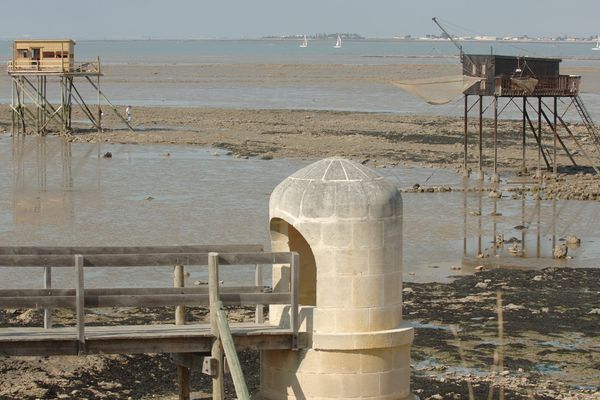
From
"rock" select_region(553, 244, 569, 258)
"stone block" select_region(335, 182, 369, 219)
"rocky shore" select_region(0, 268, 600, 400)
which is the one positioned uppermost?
"stone block" select_region(335, 182, 369, 219)

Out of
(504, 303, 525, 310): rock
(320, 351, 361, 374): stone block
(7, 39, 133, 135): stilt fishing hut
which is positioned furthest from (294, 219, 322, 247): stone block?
(7, 39, 133, 135): stilt fishing hut

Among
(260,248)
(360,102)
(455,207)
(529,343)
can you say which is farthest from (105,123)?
(260,248)

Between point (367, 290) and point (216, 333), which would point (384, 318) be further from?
point (216, 333)

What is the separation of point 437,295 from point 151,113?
45514mm

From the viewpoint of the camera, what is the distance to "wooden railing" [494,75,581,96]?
39.7 metres

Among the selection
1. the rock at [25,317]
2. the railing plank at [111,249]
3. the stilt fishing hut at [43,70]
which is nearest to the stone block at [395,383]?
the railing plank at [111,249]

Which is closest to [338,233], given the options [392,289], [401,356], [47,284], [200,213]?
[392,289]

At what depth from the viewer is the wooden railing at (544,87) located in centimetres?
3972

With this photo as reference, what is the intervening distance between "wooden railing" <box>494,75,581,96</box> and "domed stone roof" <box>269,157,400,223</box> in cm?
2712

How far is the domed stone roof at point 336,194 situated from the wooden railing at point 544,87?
27115 mm

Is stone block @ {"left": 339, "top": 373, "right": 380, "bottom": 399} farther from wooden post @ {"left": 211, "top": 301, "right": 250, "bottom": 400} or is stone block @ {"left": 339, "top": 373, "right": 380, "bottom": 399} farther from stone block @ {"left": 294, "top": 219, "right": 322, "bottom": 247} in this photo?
stone block @ {"left": 294, "top": 219, "right": 322, "bottom": 247}

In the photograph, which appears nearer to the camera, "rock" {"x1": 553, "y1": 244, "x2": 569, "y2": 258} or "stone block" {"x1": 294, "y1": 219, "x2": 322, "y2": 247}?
"stone block" {"x1": 294, "y1": 219, "x2": 322, "y2": 247}

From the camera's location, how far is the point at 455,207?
117 ft

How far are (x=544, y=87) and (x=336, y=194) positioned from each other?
28.7m
